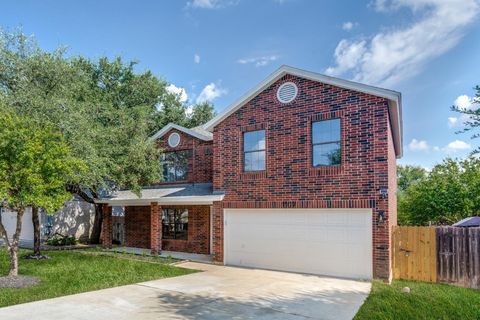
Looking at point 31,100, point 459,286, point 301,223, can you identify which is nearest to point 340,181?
point 301,223

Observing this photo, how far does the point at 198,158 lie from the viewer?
16.5 metres

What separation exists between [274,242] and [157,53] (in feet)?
43.4

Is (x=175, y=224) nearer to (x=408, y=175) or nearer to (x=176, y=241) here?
(x=176, y=241)

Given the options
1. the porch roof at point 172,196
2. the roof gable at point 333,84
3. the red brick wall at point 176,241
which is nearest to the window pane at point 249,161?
the porch roof at point 172,196

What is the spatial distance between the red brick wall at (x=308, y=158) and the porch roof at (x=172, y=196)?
72cm

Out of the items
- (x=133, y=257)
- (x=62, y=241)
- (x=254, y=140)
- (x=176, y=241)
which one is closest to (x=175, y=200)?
(x=133, y=257)

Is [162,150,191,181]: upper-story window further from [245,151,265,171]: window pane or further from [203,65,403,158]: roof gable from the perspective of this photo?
[245,151,265,171]: window pane

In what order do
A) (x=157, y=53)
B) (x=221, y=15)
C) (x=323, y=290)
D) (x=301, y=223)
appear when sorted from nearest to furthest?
1. (x=323, y=290)
2. (x=301, y=223)
3. (x=221, y=15)
4. (x=157, y=53)

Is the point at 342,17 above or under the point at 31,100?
above

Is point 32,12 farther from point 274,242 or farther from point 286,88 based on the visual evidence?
point 274,242

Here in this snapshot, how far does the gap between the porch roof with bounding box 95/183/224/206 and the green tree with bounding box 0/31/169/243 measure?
631 mm

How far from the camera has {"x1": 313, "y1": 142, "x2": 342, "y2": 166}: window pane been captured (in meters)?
11.1

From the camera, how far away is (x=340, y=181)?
35.6 ft

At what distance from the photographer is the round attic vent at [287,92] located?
1204cm
